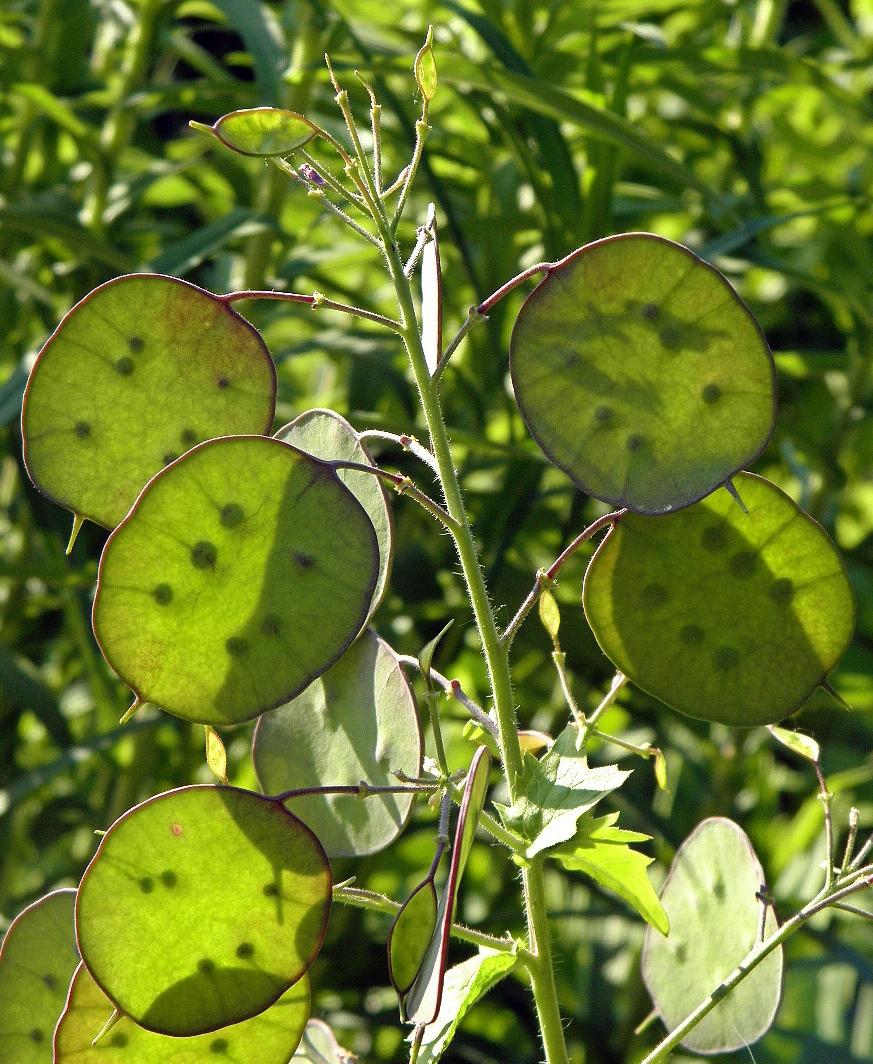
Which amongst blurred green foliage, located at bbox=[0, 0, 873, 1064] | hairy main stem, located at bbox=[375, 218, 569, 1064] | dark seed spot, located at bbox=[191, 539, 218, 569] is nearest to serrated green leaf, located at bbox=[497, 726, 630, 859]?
hairy main stem, located at bbox=[375, 218, 569, 1064]

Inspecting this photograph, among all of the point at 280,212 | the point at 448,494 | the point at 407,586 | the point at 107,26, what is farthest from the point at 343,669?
the point at 107,26

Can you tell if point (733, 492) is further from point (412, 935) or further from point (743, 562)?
point (412, 935)

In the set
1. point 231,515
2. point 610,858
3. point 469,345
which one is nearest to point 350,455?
point 231,515

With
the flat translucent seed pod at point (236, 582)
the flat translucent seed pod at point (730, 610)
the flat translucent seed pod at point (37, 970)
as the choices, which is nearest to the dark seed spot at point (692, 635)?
the flat translucent seed pod at point (730, 610)

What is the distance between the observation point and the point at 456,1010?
34 centimetres

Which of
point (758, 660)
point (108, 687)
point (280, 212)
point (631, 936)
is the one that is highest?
point (758, 660)

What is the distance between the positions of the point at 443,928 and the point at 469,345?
1.99 ft

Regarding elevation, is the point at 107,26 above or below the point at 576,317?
below

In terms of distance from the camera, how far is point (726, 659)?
346 millimetres

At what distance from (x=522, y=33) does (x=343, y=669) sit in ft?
2.08

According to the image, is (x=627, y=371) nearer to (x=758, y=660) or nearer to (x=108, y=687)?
(x=758, y=660)

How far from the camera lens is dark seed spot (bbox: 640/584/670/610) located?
346 mm

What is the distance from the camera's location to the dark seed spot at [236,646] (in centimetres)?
32

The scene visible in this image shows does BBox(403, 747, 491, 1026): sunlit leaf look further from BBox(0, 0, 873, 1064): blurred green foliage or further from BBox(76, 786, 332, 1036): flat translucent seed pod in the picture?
BBox(0, 0, 873, 1064): blurred green foliage
